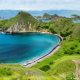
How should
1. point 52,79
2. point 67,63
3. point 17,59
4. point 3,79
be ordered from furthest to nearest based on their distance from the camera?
point 17,59, point 67,63, point 52,79, point 3,79

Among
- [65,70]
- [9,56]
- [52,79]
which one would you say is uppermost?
[52,79]

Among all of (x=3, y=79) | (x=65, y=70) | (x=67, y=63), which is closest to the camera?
(x=3, y=79)

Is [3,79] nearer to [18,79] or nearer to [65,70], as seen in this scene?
[18,79]

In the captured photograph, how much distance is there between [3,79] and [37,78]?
20.5 ft

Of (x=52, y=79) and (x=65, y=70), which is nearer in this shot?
(x=52, y=79)

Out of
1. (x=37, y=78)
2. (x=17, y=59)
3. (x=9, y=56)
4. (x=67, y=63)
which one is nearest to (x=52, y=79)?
(x=37, y=78)

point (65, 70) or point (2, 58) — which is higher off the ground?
point (65, 70)

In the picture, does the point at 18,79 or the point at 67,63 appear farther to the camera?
the point at 67,63

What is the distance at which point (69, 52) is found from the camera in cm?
15188

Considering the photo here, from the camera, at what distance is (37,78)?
154 ft

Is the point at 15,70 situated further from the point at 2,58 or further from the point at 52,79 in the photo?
the point at 2,58

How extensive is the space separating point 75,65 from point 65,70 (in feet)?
16.3

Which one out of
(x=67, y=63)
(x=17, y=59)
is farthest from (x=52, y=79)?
(x=17, y=59)

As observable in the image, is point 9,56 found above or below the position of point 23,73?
below
